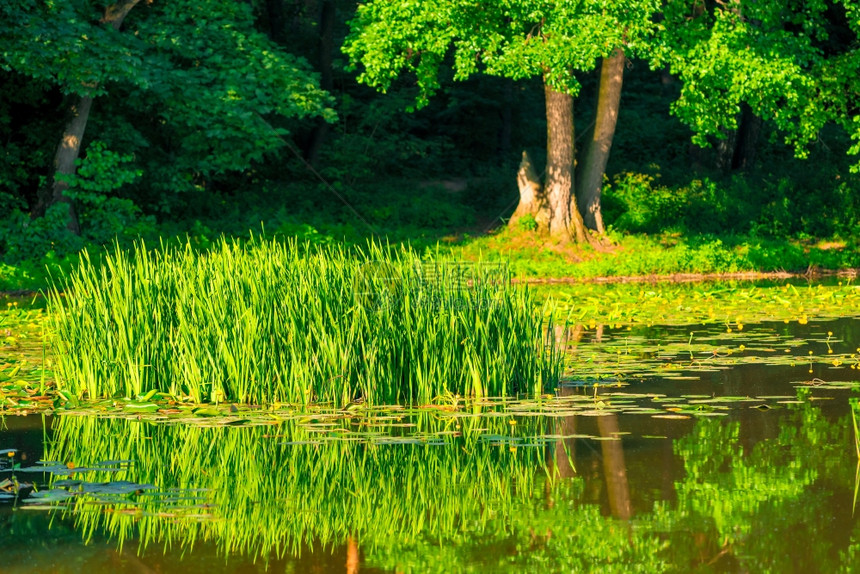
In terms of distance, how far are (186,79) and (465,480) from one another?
17262mm

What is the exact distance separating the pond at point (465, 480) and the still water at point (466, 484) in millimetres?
17

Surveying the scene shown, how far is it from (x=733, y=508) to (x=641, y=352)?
19.0ft

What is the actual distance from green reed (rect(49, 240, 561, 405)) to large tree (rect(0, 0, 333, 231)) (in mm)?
11552

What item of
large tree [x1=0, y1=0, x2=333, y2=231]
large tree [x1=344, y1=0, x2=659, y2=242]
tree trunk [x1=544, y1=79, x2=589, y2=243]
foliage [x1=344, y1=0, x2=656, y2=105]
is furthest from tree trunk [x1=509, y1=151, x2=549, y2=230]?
large tree [x1=0, y1=0, x2=333, y2=231]

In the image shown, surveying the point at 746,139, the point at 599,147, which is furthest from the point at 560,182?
the point at 746,139

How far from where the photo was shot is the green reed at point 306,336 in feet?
31.9

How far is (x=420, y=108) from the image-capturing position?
23703 mm

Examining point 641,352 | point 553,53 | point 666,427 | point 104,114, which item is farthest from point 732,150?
point 666,427

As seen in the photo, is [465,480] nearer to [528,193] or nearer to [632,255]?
[632,255]

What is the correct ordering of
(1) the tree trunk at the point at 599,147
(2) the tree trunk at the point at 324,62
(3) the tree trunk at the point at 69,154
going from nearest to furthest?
(3) the tree trunk at the point at 69,154, (1) the tree trunk at the point at 599,147, (2) the tree trunk at the point at 324,62

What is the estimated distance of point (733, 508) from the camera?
6.55 m

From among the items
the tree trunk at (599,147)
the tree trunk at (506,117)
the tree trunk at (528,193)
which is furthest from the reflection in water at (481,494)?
the tree trunk at (506,117)

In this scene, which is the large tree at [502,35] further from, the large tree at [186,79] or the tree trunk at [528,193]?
the large tree at [186,79]

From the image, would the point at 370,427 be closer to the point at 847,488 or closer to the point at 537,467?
the point at 537,467
